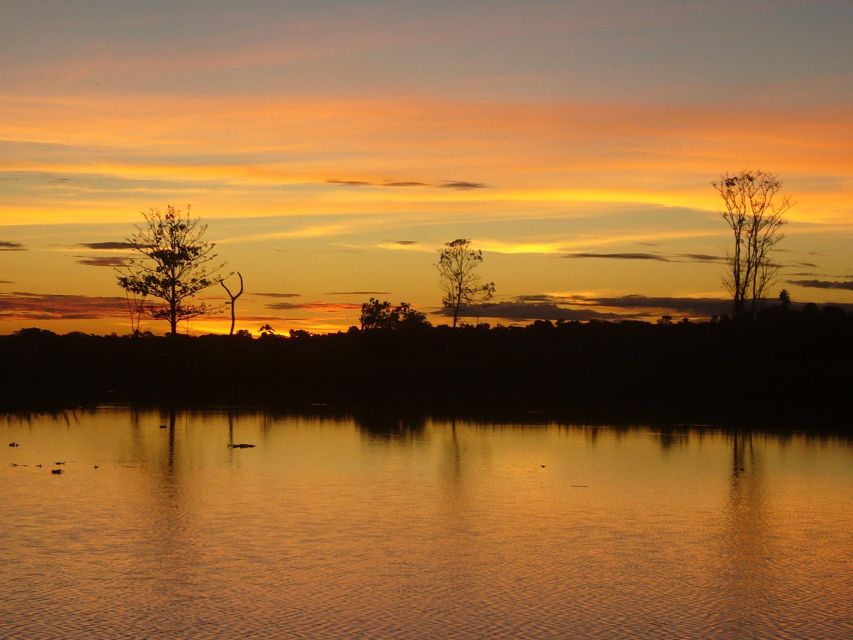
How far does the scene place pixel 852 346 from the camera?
175 ft

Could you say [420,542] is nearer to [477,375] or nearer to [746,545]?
[746,545]

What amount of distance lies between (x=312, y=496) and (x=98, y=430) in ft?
41.8

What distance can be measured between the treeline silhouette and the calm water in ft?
45.8

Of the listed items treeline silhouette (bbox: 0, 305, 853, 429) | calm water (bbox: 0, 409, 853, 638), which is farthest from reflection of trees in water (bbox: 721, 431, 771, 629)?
treeline silhouette (bbox: 0, 305, 853, 429)

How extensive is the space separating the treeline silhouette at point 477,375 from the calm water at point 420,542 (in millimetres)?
13953

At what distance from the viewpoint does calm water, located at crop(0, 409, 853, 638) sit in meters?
9.95

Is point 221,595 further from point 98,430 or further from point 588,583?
point 98,430

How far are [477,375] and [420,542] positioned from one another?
32190mm

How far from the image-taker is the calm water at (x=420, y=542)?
9.95m

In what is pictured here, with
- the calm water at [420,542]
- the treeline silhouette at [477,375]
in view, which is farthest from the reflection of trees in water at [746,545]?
the treeline silhouette at [477,375]

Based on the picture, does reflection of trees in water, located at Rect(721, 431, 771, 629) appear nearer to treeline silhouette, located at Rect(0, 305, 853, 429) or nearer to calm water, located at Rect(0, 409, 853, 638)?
calm water, located at Rect(0, 409, 853, 638)

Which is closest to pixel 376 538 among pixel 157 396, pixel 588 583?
pixel 588 583

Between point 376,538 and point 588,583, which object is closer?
point 588,583

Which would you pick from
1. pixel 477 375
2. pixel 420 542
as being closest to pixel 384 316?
pixel 477 375
